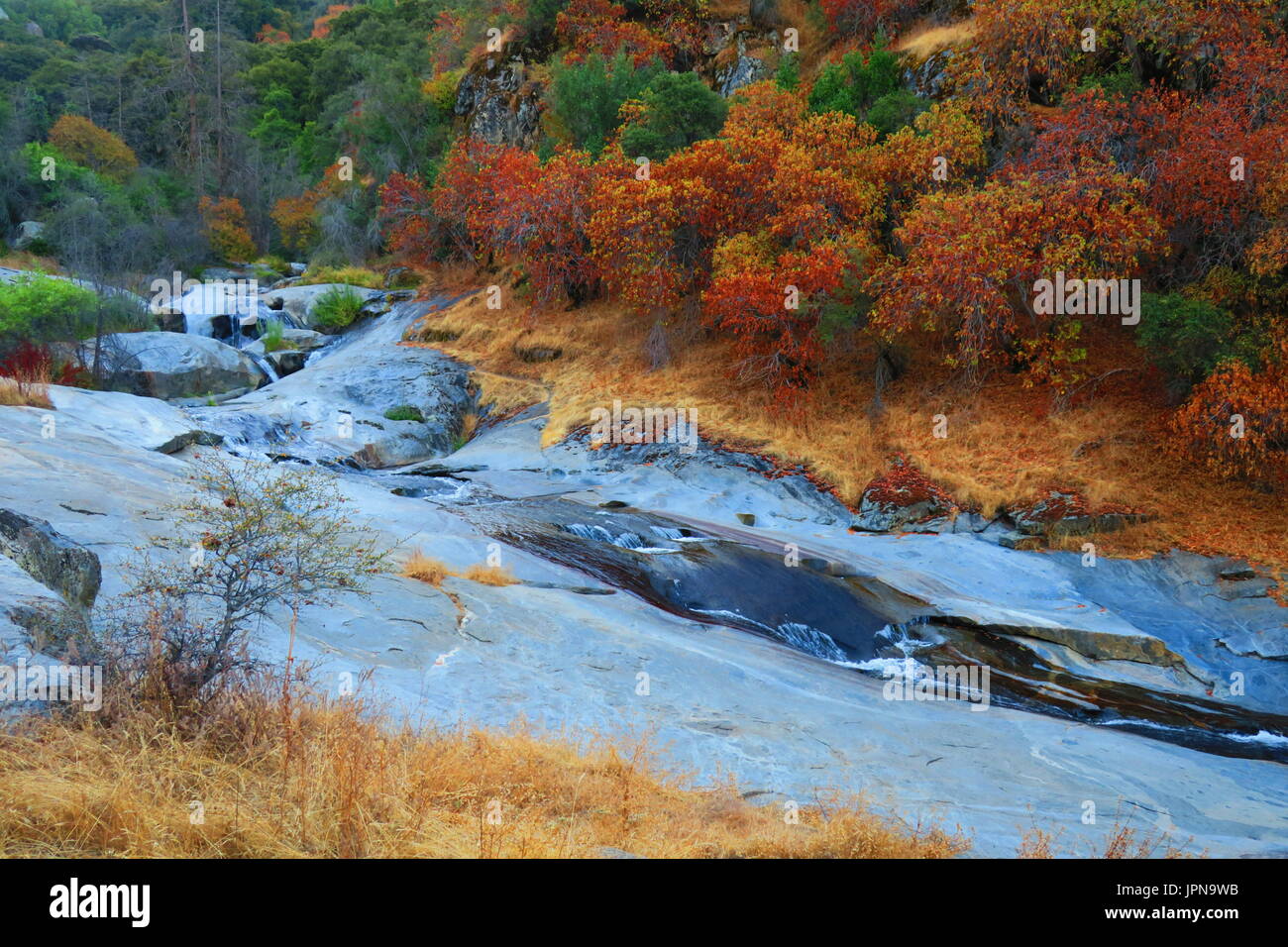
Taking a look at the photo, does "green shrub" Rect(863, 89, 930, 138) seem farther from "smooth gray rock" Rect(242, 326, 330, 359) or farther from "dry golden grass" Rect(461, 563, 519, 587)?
"smooth gray rock" Rect(242, 326, 330, 359)

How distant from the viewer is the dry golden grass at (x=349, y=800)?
12.8 feet

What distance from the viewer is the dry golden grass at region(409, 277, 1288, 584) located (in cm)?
1434

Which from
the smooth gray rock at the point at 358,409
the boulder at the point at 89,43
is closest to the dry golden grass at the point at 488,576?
the smooth gray rock at the point at 358,409

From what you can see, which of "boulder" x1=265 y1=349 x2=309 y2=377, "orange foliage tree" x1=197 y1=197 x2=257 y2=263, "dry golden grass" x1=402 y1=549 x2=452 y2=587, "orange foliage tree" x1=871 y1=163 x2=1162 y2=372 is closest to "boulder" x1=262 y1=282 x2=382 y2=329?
"boulder" x1=265 y1=349 x2=309 y2=377

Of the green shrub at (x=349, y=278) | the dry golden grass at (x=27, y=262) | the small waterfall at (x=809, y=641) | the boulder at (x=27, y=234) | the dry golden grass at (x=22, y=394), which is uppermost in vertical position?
the boulder at (x=27, y=234)

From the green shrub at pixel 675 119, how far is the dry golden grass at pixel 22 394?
15.9 m

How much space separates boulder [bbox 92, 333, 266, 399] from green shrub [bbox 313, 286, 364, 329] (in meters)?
4.98

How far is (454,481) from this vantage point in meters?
17.9

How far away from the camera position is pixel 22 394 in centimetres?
1493

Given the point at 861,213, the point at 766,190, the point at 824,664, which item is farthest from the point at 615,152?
the point at 824,664

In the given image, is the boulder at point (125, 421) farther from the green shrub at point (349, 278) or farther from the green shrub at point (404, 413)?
the green shrub at point (349, 278)

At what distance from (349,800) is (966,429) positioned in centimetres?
1596

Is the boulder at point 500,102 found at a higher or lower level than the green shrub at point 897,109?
higher
